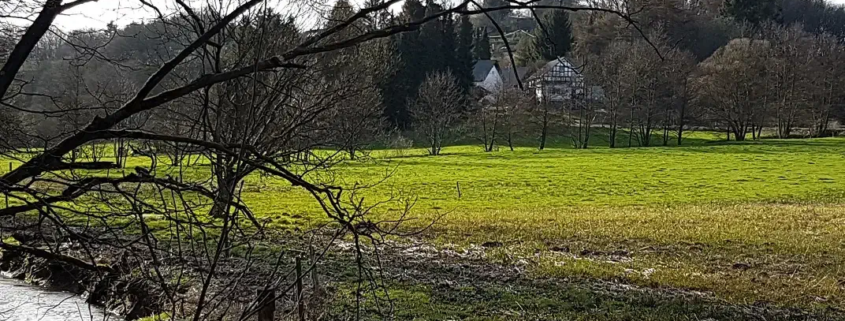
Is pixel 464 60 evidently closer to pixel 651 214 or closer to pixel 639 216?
pixel 651 214

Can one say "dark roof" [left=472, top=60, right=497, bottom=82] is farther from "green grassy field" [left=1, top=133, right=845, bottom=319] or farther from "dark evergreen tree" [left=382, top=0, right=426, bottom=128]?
"green grassy field" [left=1, top=133, right=845, bottom=319]

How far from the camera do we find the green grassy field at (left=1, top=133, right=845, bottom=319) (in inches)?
406

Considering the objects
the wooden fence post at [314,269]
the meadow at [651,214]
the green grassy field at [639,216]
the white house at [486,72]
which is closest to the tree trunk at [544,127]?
the meadow at [651,214]

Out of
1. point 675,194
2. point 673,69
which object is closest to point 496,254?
point 675,194

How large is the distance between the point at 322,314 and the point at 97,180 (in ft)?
20.7

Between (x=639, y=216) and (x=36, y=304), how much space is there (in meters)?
14.5

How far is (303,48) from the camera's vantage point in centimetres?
182

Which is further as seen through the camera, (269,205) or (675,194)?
(675,194)

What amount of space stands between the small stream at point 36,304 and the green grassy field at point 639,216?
394 cm

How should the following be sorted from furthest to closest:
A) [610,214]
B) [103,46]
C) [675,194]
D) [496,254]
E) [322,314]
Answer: [675,194]
[610,214]
[496,254]
[322,314]
[103,46]

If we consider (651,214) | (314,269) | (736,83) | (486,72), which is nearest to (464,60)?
(486,72)

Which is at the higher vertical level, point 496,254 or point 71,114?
point 71,114

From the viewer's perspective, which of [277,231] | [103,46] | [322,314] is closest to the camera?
[103,46]

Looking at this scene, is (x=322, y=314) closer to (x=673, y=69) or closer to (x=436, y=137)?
(x=436, y=137)
